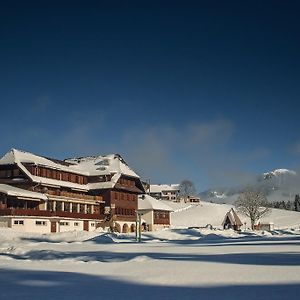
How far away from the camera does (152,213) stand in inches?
3440

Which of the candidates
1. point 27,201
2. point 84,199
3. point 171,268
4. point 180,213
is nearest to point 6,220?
point 27,201

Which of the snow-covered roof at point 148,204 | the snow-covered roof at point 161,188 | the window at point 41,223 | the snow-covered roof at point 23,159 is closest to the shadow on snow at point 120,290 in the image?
the window at point 41,223

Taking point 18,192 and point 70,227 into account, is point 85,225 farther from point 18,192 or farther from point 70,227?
point 18,192

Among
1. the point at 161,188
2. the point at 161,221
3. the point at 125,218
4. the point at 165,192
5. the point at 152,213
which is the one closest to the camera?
the point at 125,218

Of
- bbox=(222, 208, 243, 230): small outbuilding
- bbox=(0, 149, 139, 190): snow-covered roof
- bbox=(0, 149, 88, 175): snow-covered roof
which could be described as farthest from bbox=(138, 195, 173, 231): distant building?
bbox=(0, 149, 88, 175): snow-covered roof

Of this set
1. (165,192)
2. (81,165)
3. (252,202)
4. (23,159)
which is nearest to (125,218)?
(81,165)

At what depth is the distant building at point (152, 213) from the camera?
8664cm

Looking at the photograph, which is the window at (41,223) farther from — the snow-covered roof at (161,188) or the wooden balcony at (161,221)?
the snow-covered roof at (161,188)

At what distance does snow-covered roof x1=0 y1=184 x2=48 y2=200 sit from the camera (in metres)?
54.8

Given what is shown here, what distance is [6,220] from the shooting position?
55.3 meters

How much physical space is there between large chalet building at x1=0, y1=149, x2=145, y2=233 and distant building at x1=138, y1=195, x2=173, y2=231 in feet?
14.9

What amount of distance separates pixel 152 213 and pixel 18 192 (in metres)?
35.9

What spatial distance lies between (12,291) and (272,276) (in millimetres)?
7378

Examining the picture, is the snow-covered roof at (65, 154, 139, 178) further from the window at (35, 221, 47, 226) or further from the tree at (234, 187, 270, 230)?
the tree at (234, 187, 270, 230)
